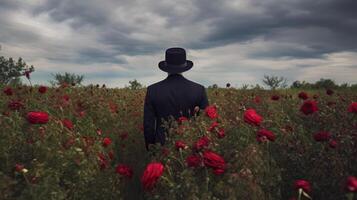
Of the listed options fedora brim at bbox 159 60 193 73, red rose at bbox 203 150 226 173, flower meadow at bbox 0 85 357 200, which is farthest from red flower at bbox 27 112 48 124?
fedora brim at bbox 159 60 193 73

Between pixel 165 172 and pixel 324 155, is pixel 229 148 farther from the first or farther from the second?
pixel 324 155

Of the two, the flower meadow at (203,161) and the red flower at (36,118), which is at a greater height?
the red flower at (36,118)

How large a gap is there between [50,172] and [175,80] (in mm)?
2337

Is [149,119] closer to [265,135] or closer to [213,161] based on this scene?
[265,135]

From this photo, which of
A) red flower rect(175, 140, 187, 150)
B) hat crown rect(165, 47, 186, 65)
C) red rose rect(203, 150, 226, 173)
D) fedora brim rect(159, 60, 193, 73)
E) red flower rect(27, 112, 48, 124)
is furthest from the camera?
hat crown rect(165, 47, 186, 65)

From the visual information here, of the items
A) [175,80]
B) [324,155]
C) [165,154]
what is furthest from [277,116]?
[165,154]

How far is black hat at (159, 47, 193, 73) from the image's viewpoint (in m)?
6.37

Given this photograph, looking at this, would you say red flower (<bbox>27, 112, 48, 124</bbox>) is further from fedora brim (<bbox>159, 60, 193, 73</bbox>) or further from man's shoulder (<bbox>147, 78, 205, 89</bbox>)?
fedora brim (<bbox>159, 60, 193, 73</bbox>)

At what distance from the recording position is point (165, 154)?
4516 mm

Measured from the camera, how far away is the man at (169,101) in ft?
20.2

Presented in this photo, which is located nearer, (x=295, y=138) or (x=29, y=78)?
(x=295, y=138)

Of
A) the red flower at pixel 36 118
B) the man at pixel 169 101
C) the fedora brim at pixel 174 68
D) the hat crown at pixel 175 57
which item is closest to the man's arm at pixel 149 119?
the man at pixel 169 101

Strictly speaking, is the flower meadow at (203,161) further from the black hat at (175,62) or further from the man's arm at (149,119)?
the black hat at (175,62)

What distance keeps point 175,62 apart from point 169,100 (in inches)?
23.2
